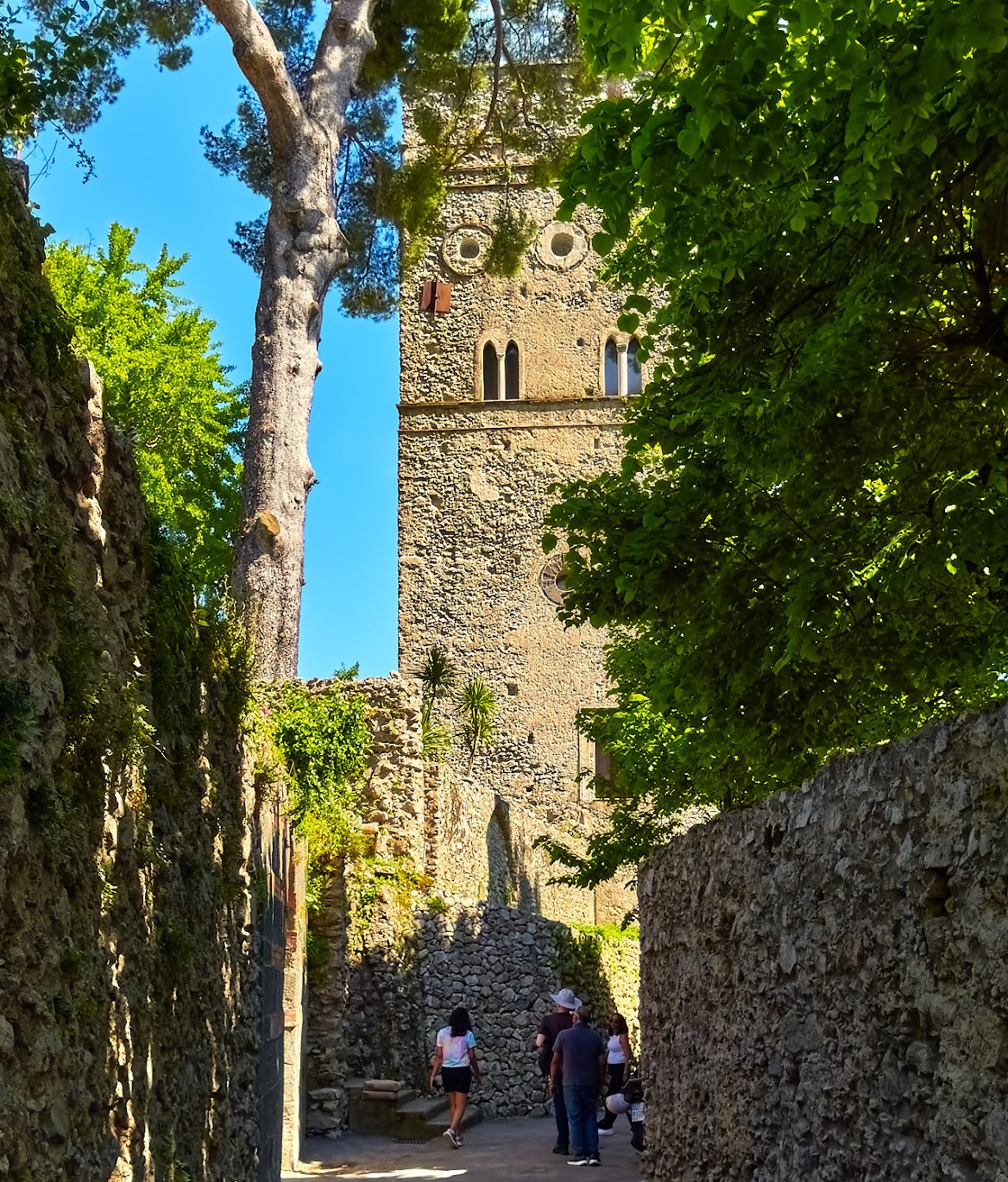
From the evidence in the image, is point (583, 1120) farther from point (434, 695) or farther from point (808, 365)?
point (434, 695)

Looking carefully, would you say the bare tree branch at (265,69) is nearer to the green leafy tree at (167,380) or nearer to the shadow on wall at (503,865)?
the green leafy tree at (167,380)

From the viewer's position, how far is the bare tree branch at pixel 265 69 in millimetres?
15406

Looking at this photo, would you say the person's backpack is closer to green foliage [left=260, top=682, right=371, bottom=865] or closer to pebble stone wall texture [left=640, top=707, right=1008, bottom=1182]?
green foliage [left=260, top=682, right=371, bottom=865]

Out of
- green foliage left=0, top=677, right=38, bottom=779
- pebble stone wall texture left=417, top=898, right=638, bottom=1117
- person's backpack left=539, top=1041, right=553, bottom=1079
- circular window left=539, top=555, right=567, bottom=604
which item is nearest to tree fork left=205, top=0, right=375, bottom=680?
person's backpack left=539, top=1041, right=553, bottom=1079

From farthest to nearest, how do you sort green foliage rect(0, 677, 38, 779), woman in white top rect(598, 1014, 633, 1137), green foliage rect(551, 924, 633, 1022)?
1. green foliage rect(551, 924, 633, 1022)
2. woman in white top rect(598, 1014, 633, 1137)
3. green foliage rect(0, 677, 38, 779)

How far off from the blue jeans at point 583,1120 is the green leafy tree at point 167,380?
11.7m

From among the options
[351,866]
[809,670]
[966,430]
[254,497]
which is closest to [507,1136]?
[351,866]

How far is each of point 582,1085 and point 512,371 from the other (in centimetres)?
2286

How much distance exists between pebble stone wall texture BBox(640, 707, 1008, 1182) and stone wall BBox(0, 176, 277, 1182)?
2691 mm

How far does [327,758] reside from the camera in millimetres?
18828

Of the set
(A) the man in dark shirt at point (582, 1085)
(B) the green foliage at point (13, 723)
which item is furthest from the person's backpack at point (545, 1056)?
(B) the green foliage at point (13, 723)

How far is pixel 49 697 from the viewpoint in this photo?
428 cm

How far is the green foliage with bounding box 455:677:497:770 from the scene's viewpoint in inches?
1158

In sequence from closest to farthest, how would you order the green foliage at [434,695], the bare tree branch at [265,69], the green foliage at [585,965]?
the bare tree branch at [265,69], the green foliage at [585,965], the green foliage at [434,695]
